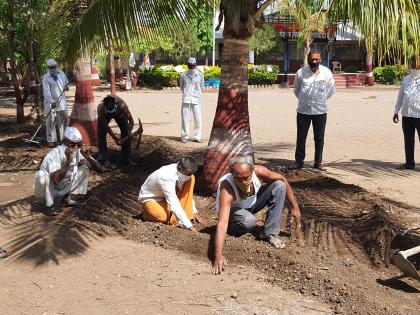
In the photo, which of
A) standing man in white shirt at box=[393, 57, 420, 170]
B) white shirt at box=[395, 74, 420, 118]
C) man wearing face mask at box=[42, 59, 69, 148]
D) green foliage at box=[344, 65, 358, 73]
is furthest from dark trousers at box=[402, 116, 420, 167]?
green foliage at box=[344, 65, 358, 73]

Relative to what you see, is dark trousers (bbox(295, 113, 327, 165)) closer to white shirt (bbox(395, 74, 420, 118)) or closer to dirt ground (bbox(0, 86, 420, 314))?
white shirt (bbox(395, 74, 420, 118))

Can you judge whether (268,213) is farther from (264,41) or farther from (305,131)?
(264,41)

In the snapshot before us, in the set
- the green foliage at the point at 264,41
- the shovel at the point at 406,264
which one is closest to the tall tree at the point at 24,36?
the shovel at the point at 406,264

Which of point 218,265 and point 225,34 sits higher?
point 225,34

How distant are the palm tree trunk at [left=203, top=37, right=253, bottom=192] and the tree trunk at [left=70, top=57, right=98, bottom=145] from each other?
167 inches

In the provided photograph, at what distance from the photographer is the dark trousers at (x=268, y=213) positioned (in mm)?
5516

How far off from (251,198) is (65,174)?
2.23 meters

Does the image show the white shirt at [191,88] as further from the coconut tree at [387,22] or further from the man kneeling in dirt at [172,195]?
the coconut tree at [387,22]

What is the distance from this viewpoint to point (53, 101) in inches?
442

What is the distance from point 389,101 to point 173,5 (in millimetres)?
17560

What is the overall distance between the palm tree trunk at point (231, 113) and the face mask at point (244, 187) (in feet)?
5.54

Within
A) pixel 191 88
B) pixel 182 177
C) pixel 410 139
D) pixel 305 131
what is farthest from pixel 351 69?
pixel 182 177

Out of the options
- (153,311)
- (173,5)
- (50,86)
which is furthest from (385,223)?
(50,86)

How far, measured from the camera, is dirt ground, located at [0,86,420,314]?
4422 mm
